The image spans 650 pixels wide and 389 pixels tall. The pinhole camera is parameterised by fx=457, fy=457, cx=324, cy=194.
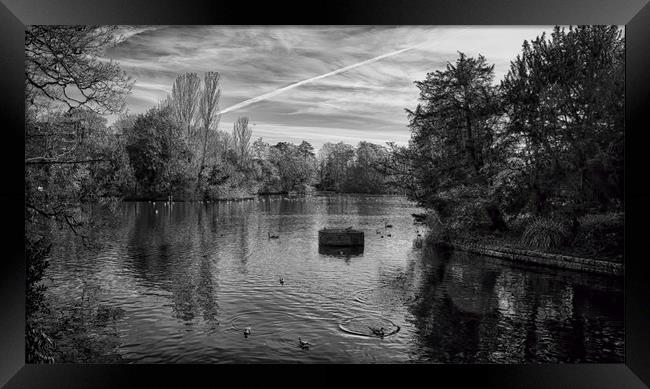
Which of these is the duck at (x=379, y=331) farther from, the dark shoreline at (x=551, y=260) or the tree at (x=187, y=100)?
the tree at (x=187, y=100)

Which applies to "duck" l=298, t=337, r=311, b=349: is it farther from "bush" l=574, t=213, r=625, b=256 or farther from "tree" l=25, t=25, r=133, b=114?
"bush" l=574, t=213, r=625, b=256

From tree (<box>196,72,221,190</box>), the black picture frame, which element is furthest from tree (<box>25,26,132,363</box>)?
tree (<box>196,72,221,190</box>)

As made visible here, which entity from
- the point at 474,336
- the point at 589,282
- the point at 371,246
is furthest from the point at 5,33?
the point at 371,246

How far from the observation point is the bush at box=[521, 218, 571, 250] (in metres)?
11.9

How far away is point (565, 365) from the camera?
618 centimetres

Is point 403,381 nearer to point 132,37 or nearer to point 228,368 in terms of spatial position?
point 228,368

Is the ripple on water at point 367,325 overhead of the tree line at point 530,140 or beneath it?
beneath

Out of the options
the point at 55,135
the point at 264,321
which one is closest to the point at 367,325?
the point at 264,321

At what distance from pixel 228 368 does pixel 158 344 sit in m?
2.04

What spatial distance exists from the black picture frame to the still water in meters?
0.95

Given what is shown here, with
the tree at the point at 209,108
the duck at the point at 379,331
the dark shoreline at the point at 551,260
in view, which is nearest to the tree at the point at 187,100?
the tree at the point at 209,108
